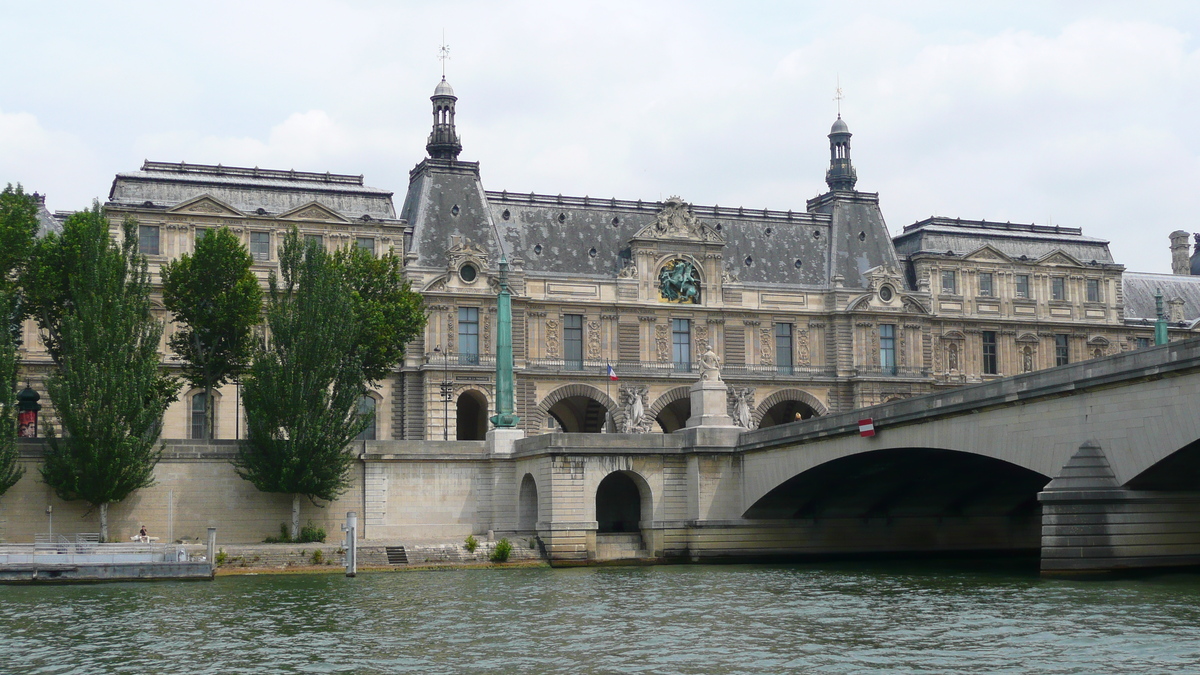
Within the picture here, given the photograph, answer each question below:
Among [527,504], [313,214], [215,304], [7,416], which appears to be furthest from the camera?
[313,214]

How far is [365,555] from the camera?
61.1 metres

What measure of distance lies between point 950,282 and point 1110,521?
5431cm

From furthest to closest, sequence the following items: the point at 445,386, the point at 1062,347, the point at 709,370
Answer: the point at 1062,347 → the point at 445,386 → the point at 709,370

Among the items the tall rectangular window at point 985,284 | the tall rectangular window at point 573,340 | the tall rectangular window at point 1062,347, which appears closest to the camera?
the tall rectangular window at point 573,340

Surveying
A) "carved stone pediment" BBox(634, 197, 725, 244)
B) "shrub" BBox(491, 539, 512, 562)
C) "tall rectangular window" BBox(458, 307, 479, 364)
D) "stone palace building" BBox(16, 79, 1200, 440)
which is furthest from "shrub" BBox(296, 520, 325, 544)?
"carved stone pediment" BBox(634, 197, 725, 244)

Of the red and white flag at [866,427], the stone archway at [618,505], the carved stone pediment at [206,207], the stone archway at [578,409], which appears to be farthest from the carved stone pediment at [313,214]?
the red and white flag at [866,427]

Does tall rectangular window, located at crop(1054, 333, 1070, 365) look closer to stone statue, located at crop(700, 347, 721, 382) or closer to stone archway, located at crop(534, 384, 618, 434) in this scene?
stone archway, located at crop(534, 384, 618, 434)

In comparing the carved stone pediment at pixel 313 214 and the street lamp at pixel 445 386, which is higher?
the carved stone pediment at pixel 313 214

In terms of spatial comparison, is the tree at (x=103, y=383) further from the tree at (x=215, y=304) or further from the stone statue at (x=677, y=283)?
the stone statue at (x=677, y=283)

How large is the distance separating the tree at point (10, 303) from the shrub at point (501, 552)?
758 inches

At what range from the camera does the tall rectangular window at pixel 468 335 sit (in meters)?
84.1

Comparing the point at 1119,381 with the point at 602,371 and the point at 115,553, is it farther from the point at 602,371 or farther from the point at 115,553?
the point at 602,371

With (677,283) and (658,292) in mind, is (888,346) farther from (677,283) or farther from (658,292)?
(658,292)

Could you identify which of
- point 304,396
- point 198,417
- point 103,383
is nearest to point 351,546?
point 304,396
